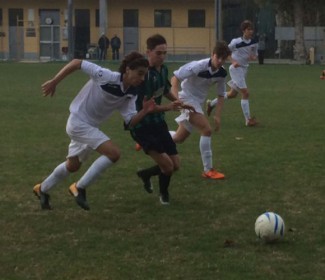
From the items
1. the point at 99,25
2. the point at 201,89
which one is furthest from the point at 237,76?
the point at 99,25

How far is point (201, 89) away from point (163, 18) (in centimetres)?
4554

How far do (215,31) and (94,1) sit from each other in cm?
897

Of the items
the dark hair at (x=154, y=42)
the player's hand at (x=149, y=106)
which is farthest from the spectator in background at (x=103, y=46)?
the player's hand at (x=149, y=106)

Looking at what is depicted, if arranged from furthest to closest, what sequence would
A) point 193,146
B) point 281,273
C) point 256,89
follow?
point 256,89
point 193,146
point 281,273

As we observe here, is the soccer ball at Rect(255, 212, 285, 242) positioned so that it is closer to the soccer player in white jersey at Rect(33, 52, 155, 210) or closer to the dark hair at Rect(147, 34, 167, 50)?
the soccer player in white jersey at Rect(33, 52, 155, 210)

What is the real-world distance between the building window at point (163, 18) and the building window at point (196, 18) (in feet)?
4.60

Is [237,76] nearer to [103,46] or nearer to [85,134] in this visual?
[85,134]

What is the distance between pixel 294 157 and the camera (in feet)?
35.1

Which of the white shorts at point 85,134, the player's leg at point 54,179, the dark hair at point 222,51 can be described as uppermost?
the dark hair at point 222,51

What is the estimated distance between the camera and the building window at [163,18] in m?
54.4

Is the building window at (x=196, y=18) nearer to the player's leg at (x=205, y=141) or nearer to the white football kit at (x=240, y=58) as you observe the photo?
the white football kit at (x=240, y=58)

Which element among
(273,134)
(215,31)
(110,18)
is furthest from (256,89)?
(110,18)

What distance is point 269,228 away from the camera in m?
6.16

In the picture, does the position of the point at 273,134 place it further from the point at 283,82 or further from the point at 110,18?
the point at 110,18
